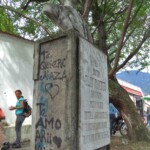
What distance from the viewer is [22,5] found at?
1198cm

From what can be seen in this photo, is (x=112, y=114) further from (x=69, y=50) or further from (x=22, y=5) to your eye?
(x=69, y=50)

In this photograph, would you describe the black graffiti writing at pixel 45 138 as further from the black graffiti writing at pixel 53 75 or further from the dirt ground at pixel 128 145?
the dirt ground at pixel 128 145

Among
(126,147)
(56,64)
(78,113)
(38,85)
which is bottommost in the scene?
(126,147)

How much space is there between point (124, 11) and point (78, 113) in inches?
383

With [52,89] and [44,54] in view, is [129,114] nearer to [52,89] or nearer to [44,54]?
[44,54]

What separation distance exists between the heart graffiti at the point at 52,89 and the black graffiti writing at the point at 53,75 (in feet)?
0.32

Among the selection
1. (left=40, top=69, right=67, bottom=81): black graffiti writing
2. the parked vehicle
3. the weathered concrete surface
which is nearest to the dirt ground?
the parked vehicle

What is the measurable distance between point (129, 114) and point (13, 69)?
4.56 metres

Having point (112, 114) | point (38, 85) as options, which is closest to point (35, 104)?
point (38, 85)

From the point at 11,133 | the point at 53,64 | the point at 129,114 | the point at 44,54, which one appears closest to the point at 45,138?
the point at 53,64

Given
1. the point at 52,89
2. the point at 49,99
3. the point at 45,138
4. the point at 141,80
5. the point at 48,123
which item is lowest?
the point at 45,138

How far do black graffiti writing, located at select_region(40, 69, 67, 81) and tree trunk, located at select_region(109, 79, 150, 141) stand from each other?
7.00 m

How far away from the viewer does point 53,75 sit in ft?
13.3

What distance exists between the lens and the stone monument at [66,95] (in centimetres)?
379
